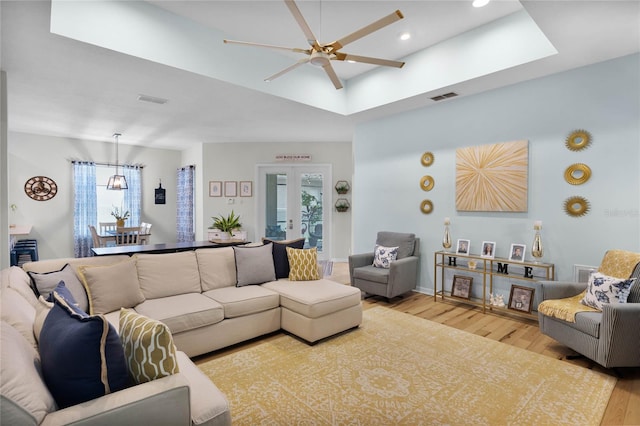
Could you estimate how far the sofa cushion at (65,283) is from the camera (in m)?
2.25

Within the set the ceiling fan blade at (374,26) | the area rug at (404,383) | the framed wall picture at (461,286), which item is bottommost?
the area rug at (404,383)

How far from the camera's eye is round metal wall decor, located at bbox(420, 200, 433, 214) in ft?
15.5

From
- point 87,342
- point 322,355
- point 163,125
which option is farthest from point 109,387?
point 163,125

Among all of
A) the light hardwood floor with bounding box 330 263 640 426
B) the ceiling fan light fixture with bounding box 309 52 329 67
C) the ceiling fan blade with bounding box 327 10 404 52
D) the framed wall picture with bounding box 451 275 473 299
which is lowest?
the light hardwood floor with bounding box 330 263 640 426

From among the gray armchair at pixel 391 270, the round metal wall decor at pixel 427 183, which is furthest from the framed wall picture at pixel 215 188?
the round metal wall decor at pixel 427 183

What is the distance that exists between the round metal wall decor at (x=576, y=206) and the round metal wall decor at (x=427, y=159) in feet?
5.62

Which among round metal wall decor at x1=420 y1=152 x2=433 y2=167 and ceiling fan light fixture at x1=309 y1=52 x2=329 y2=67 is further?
round metal wall decor at x1=420 y1=152 x2=433 y2=167

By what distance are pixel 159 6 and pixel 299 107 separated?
6.72ft

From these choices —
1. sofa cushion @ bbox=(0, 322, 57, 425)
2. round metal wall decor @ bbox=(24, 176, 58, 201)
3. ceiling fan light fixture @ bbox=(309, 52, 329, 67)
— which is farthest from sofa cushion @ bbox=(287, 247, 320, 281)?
round metal wall decor @ bbox=(24, 176, 58, 201)

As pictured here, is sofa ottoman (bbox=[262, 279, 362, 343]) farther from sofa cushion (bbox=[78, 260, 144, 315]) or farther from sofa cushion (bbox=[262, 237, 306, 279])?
sofa cushion (bbox=[78, 260, 144, 315])

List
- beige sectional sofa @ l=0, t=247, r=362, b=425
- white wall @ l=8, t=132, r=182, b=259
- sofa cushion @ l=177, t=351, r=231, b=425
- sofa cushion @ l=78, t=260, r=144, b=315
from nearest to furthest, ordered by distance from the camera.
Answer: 1. beige sectional sofa @ l=0, t=247, r=362, b=425
2. sofa cushion @ l=177, t=351, r=231, b=425
3. sofa cushion @ l=78, t=260, r=144, b=315
4. white wall @ l=8, t=132, r=182, b=259

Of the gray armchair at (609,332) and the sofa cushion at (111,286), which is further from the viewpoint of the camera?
the sofa cushion at (111,286)

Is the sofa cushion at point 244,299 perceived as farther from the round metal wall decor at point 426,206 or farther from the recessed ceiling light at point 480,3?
the recessed ceiling light at point 480,3

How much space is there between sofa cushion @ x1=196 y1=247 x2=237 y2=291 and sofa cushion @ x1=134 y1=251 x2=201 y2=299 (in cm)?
7
